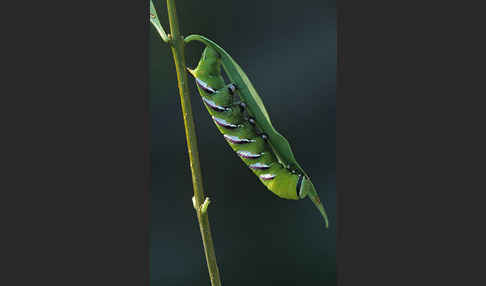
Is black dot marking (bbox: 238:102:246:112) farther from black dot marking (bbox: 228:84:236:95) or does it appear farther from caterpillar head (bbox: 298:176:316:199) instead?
caterpillar head (bbox: 298:176:316:199)

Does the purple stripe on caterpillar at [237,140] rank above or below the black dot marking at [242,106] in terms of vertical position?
below

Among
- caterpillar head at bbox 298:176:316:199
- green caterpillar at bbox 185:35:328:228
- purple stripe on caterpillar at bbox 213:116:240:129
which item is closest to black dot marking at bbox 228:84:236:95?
green caterpillar at bbox 185:35:328:228

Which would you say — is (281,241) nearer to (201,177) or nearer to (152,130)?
(201,177)

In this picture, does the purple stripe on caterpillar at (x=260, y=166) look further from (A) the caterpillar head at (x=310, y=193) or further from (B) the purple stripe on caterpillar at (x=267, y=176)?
(A) the caterpillar head at (x=310, y=193)

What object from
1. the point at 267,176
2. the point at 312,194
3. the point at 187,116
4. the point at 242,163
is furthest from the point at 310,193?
the point at 187,116

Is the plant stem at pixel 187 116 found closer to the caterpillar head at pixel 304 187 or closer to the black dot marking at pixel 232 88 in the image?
the black dot marking at pixel 232 88

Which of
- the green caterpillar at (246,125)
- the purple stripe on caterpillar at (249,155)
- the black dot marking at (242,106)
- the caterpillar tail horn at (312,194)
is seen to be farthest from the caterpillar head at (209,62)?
the caterpillar tail horn at (312,194)

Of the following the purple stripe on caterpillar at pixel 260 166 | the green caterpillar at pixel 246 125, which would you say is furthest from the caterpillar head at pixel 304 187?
the purple stripe on caterpillar at pixel 260 166

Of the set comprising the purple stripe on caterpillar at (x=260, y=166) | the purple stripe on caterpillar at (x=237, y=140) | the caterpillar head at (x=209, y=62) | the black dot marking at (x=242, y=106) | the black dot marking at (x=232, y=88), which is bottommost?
the purple stripe on caterpillar at (x=260, y=166)
